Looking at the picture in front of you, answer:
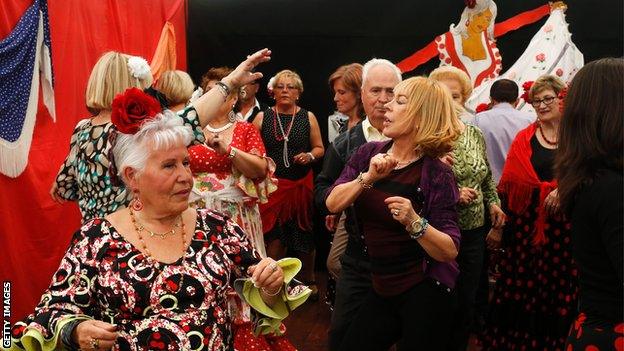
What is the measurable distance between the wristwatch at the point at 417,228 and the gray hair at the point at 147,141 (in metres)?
0.79

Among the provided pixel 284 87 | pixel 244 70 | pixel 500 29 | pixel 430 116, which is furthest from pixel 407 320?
pixel 500 29

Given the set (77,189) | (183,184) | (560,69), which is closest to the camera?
(183,184)

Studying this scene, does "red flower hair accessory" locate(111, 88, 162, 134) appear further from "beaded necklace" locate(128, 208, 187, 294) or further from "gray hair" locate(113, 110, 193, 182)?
"beaded necklace" locate(128, 208, 187, 294)

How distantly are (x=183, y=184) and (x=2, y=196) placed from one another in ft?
8.02


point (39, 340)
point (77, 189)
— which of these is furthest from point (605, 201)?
point (77, 189)

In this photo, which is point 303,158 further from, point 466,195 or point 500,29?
point 466,195

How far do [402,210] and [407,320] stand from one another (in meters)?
0.43

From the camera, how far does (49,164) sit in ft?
14.9

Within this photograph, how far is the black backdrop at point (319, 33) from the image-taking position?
6477mm

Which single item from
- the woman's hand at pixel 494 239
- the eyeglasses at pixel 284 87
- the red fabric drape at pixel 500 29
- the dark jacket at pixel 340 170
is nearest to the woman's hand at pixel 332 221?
the dark jacket at pixel 340 170

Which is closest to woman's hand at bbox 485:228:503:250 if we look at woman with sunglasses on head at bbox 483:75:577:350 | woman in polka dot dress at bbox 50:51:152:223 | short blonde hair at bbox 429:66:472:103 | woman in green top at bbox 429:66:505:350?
woman with sunglasses on head at bbox 483:75:577:350

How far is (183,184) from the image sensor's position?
217 centimetres

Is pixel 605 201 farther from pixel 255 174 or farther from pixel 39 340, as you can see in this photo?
pixel 255 174

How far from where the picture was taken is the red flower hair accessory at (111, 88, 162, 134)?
2131 mm
